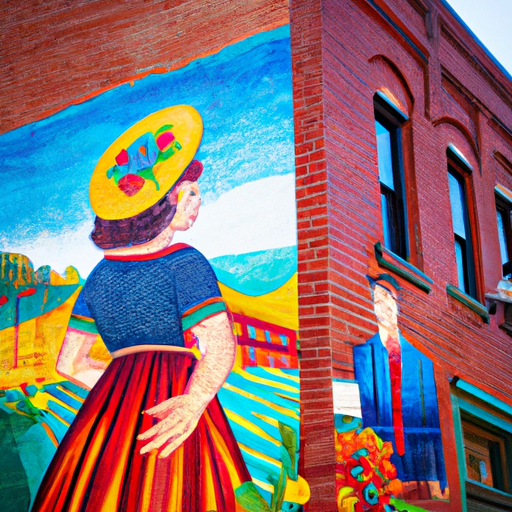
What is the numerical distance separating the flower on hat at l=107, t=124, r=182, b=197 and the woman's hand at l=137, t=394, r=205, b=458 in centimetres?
260

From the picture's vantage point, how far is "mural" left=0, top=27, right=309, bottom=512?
775 cm

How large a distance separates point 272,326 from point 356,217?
154cm

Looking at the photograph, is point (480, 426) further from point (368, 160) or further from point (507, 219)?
A: point (507, 219)

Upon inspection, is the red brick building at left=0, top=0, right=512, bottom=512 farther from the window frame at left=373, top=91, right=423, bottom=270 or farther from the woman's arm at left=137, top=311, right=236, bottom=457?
the woman's arm at left=137, top=311, right=236, bottom=457

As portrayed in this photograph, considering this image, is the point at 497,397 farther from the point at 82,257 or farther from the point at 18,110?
the point at 18,110

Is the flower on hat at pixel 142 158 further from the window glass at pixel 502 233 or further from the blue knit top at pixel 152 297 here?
the window glass at pixel 502 233

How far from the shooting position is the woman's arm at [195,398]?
7941 millimetres

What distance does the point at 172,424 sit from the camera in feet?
26.2

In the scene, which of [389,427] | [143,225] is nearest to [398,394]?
[389,427]

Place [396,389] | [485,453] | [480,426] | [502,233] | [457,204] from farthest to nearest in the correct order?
[502,233], [457,204], [485,453], [480,426], [396,389]

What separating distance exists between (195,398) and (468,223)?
5.96 meters

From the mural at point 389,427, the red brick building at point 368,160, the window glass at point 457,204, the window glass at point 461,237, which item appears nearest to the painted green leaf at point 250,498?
the red brick building at point 368,160

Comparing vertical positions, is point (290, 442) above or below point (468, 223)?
below

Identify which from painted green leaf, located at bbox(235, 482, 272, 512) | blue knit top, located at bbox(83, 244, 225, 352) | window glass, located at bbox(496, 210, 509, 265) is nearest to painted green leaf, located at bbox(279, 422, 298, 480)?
painted green leaf, located at bbox(235, 482, 272, 512)
